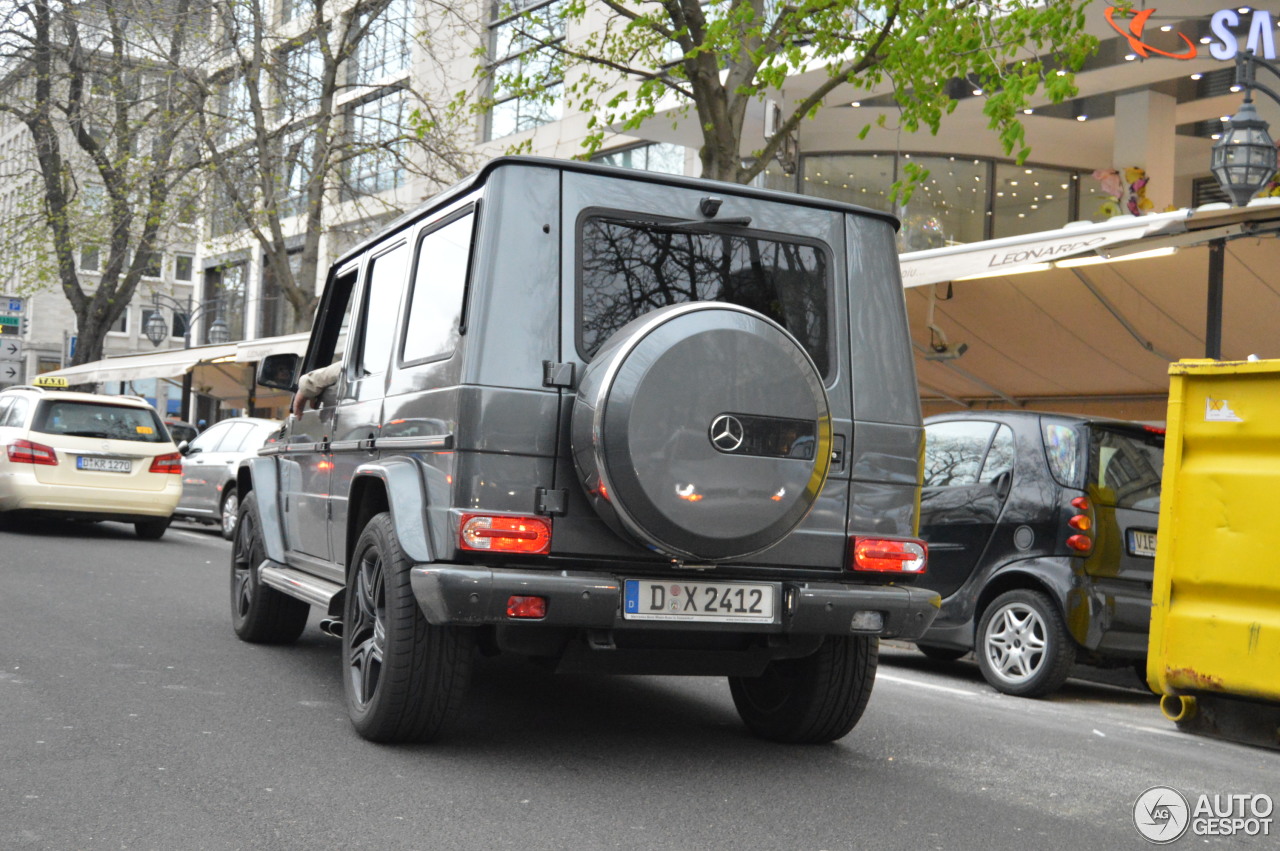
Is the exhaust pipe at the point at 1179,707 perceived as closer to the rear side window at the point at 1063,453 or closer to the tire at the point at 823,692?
the tire at the point at 823,692

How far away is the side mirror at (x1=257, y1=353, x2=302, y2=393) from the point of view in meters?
7.88

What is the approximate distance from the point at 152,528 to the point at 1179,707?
42.0 feet

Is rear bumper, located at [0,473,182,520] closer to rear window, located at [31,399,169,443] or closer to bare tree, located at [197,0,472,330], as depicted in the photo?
rear window, located at [31,399,169,443]

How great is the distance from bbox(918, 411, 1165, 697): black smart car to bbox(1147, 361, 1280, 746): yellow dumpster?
2.31 m

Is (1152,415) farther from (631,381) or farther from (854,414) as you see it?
(631,381)

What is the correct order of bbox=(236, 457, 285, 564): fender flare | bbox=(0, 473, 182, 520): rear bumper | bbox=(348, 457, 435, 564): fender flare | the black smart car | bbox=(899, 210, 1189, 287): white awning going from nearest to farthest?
bbox=(348, 457, 435, 564): fender flare < bbox=(236, 457, 285, 564): fender flare < the black smart car < bbox=(899, 210, 1189, 287): white awning < bbox=(0, 473, 182, 520): rear bumper

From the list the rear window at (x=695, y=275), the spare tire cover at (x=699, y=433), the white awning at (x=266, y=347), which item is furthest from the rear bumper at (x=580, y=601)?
the white awning at (x=266, y=347)

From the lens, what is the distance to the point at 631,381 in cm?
458

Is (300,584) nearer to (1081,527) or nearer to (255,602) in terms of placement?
(255,602)

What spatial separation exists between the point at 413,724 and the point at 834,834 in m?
1.58

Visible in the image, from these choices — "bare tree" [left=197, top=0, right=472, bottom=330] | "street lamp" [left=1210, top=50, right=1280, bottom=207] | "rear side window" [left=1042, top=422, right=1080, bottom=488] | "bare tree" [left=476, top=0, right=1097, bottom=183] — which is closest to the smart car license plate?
"rear side window" [left=1042, top=422, right=1080, bottom=488]

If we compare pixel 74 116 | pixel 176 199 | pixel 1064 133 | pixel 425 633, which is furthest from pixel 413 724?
pixel 74 116

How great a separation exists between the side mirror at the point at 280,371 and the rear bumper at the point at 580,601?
345cm

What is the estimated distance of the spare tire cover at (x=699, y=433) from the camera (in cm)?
458
